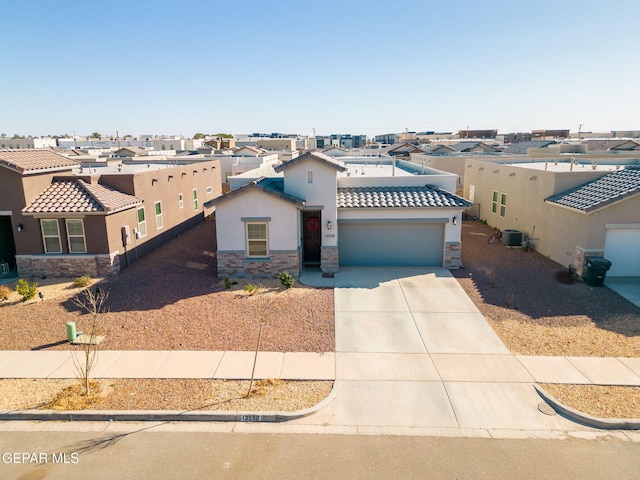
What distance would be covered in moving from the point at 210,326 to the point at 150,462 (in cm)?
536

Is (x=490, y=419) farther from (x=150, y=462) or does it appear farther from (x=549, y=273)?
(x=549, y=273)

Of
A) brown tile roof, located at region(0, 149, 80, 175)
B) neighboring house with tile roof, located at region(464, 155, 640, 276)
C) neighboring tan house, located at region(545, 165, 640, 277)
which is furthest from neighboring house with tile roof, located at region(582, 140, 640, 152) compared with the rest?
brown tile roof, located at region(0, 149, 80, 175)

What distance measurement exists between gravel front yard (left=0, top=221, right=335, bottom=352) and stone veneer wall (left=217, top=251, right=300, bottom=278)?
0.56m

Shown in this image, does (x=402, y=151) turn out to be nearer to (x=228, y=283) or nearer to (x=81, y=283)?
(x=228, y=283)

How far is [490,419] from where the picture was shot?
8.69 m

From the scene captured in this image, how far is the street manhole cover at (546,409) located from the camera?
29.2 feet

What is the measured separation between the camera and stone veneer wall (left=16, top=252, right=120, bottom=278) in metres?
16.9

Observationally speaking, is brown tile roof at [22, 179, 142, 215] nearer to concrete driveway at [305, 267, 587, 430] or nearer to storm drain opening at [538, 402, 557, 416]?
concrete driveway at [305, 267, 587, 430]

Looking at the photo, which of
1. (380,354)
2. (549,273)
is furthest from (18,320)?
(549,273)

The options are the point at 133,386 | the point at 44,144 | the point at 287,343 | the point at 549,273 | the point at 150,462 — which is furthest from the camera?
the point at 44,144

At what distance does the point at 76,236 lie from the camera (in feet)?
56.0

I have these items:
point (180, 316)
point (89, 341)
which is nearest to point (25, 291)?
point (89, 341)

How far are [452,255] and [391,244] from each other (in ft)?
8.22

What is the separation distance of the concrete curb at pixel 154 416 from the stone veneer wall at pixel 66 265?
345 inches
